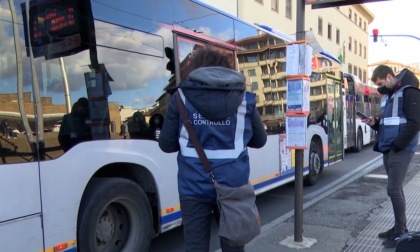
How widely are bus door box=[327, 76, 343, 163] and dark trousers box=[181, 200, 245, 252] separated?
25.3 ft

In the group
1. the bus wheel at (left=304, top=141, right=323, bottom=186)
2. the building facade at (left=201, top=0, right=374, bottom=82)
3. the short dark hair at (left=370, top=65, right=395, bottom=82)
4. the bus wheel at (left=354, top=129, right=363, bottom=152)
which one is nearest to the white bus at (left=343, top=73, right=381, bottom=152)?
the bus wheel at (left=354, top=129, right=363, bottom=152)

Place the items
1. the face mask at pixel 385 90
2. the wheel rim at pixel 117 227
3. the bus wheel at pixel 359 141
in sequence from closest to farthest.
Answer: the wheel rim at pixel 117 227 → the face mask at pixel 385 90 → the bus wheel at pixel 359 141

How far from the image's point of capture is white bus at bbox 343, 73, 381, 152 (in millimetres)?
14766

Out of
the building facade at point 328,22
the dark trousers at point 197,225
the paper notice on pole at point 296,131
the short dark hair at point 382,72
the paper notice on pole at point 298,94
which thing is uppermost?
the building facade at point 328,22

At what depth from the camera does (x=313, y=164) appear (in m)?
8.80

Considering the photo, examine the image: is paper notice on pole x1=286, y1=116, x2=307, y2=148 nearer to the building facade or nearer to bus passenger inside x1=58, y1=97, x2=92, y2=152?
bus passenger inside x1=58, y1=97, x2=92, y2=152

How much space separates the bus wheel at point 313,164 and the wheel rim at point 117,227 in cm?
519

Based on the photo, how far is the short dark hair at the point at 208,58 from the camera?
8.66 ft

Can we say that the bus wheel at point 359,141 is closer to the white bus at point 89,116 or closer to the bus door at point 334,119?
the bus door at point 334,119

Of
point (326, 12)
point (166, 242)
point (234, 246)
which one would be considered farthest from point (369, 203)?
point (326, 12)

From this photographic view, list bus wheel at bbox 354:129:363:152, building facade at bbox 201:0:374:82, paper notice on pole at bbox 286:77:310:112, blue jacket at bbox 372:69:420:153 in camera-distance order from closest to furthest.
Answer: blue jacket at bbox 372:69:420:153
paper notice on pole at bbox 286:77:310:112
bus wheel at bbox 354:129:363:152
building facade at bbox 201:0:374:82

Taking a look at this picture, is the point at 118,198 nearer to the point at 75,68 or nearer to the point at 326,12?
the point at 75,68

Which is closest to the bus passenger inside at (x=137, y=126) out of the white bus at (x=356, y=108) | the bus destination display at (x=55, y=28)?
the bus destination display at (x=55, y=28)

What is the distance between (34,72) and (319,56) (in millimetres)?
7251
